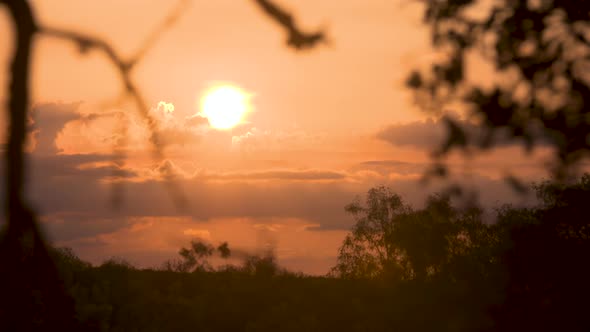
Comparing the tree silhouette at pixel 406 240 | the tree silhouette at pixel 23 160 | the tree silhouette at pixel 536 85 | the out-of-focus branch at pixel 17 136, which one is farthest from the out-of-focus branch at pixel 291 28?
the tree silhouette at pixel 406 240

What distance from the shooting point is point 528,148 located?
1141 centimetres

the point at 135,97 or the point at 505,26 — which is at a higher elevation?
the point at 505,26

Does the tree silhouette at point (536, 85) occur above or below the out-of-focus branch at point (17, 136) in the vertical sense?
above

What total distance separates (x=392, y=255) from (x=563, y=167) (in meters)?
30.4

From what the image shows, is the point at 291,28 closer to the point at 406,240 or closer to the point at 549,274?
the point at 549,274

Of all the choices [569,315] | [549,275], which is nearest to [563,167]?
[569,315]

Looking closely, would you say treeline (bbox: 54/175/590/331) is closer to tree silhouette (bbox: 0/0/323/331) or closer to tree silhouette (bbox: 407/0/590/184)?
tree silhouette (bbox: 407/0/590/184)

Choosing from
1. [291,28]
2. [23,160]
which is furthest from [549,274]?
[23,160]

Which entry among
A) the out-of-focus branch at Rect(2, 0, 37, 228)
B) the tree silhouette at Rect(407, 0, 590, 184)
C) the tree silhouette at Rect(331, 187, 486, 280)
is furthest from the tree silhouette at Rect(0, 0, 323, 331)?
the tree silhouette at Rect(331, 187, 486, 280)

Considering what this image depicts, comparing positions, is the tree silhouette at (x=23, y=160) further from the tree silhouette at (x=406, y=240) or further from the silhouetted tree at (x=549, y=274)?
the tree silhouette at (x=406, y=240)

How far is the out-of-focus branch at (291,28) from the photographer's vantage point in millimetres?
2555

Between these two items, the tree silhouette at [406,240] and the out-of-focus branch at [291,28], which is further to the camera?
the tree silhouette at [406,240]

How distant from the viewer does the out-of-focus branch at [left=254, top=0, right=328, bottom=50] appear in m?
2.55

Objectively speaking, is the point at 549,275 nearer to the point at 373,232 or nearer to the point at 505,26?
the point at 505,26
